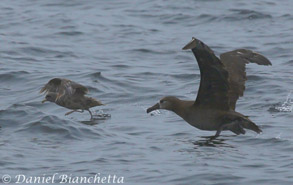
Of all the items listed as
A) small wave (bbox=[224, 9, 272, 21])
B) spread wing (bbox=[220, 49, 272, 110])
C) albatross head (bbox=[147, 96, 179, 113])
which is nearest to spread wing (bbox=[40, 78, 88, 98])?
albatross head (bbox=[147, 96, 179, 113])

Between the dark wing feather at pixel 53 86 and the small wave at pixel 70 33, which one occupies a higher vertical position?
the dark wing feather at pixel 53 86

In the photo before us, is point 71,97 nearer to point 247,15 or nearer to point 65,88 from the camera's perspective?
point 65,88

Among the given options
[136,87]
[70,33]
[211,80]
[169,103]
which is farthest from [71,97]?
[70,33]

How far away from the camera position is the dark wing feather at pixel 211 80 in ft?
35.9

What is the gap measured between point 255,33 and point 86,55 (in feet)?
16.0

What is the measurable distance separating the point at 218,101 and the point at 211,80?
1.87 ft

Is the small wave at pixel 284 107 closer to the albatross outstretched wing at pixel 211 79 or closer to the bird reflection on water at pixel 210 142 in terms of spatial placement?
the bird reflection on water at pixel 210 142

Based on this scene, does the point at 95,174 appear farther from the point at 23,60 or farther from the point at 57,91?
the point at 23,60

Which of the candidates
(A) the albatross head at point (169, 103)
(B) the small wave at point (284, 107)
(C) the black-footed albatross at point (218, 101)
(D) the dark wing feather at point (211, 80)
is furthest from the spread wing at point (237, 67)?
(B) the small wave at point (284, 107)

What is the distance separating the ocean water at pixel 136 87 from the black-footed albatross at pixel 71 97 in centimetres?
26

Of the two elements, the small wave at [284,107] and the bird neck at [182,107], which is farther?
the small wave at [284,107]

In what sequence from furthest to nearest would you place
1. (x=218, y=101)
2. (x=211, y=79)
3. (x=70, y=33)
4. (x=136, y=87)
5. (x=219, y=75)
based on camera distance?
(x=70, y=33) → (x=136, y=87) → (x=218, y=101) → (x=211, y=79) → (x=219, y=75)

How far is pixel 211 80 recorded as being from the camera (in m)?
11.7

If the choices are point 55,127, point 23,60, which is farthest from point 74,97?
point 23,60
